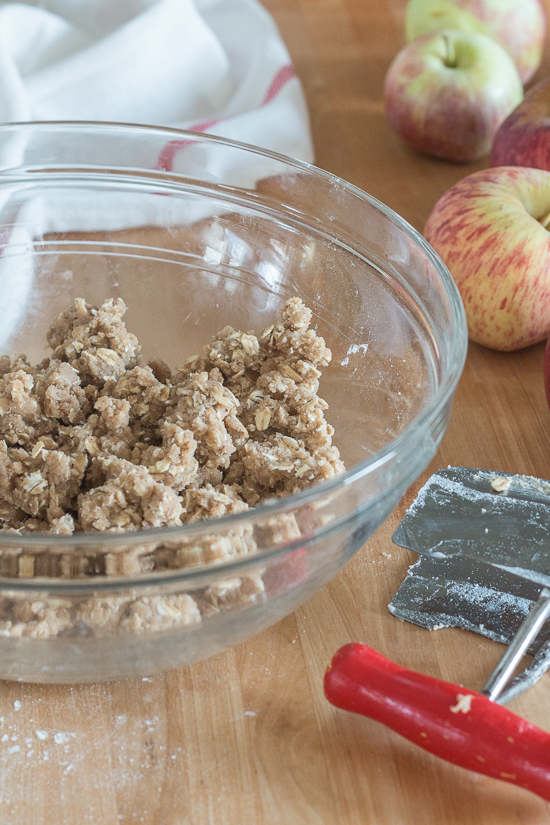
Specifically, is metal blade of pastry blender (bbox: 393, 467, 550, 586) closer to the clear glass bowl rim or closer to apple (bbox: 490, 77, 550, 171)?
the clear glass bowl rim

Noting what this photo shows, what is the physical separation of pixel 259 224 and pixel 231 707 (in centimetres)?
57

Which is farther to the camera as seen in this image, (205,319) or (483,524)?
(205,319)

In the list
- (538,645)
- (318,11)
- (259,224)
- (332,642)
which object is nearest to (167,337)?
(259,224)

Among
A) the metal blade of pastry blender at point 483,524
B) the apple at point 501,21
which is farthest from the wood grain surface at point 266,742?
the apple at point 501,21

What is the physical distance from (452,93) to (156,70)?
504 millimetres

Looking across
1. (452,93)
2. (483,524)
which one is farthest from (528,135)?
(483,524)

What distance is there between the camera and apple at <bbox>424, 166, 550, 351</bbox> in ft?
3.50

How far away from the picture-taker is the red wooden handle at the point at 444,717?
0.64m

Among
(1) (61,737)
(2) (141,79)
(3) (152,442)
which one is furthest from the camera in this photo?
(2) (141,79)

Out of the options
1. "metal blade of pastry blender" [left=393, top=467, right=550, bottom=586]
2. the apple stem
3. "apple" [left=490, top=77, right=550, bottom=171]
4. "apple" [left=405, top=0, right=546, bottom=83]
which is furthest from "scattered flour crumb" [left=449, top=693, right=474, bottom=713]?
"apple" [left=405, top=0, right=546, bottom=83]

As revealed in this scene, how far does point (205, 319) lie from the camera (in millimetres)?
1035

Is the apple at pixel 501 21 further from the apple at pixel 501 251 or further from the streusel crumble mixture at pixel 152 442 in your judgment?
the streusel crumble mixture at pixel 152 442

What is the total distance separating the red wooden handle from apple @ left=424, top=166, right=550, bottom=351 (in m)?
0.56

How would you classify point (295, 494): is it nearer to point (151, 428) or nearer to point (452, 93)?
point (151, 428)
